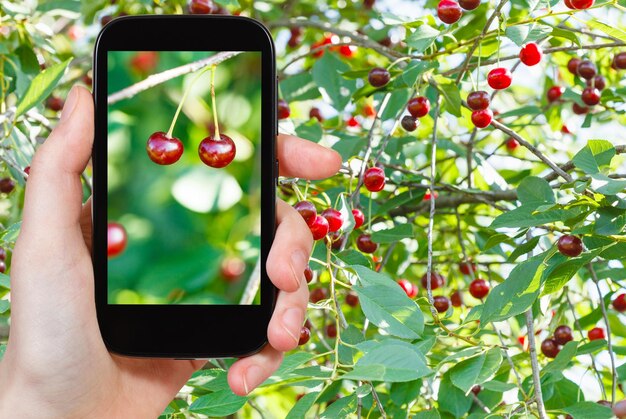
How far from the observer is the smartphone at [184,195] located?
116 cm

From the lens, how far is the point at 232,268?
1204 mm

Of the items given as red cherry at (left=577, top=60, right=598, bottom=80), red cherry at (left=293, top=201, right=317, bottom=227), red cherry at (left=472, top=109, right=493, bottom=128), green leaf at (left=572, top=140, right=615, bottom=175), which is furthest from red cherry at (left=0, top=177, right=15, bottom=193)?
red cherry at (left=577, top=60, right=598, bottom=80)

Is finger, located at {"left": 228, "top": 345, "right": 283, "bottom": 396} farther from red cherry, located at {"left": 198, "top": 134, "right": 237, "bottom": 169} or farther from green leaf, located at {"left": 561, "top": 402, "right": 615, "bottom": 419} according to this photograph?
green leaf, located at {"left": 561, "top": 402, "right": 615, "bottom": 419}

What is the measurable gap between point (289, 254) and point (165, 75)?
32 centimetres

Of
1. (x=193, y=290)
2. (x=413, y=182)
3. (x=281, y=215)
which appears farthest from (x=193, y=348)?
(x=413, y=182)

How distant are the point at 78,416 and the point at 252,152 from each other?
18.7 inches

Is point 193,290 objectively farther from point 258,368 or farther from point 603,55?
point 603,55

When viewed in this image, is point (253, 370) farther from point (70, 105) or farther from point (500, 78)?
point (500, 78)

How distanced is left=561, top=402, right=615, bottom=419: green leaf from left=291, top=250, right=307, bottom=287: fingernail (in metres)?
0.53

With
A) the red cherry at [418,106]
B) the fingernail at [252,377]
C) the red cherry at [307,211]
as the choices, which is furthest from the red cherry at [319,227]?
the red cherry at [418,106]

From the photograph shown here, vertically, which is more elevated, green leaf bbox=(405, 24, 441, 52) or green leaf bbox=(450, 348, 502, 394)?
green leaf bbox=(405, 24, 441, 52)

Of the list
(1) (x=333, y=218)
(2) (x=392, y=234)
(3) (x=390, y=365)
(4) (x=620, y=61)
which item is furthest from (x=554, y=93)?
(3) (x=390, y=365)

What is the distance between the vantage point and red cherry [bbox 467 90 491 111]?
1.64 meters

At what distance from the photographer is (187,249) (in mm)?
1176
